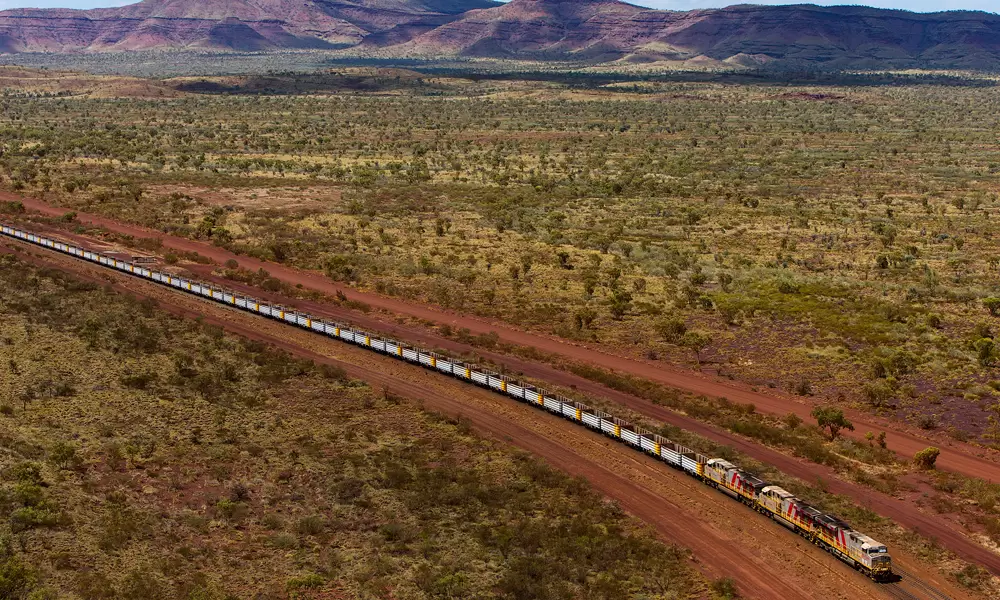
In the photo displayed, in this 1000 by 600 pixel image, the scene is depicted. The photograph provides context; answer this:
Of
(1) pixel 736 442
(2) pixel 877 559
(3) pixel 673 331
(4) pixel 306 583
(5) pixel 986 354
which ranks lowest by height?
(4) pixel 306 583

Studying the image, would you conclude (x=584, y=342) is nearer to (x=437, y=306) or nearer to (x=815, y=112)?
(x=437, y=306)

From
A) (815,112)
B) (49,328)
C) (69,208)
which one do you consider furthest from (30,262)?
(815,112)

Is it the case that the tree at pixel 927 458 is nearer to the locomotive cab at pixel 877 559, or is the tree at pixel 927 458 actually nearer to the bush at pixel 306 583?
the locomotive cab at pixel 877 559

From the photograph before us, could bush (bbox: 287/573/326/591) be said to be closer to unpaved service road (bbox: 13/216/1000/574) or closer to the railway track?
the railway track

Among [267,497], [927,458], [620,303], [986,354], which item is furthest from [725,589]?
[620,303]

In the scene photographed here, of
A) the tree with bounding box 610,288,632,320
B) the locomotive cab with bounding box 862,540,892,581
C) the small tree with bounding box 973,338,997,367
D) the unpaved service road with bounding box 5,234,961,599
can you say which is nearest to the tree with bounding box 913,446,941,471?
the unpaved service road with bounding box 5,234,961,599

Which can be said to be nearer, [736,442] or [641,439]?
[641,439]

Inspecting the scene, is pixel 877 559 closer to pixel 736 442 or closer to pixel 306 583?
pixel 736 442

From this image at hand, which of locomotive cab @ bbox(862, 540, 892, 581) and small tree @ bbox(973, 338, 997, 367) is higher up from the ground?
small tree @ bbox(973, 338, 997, 367)
